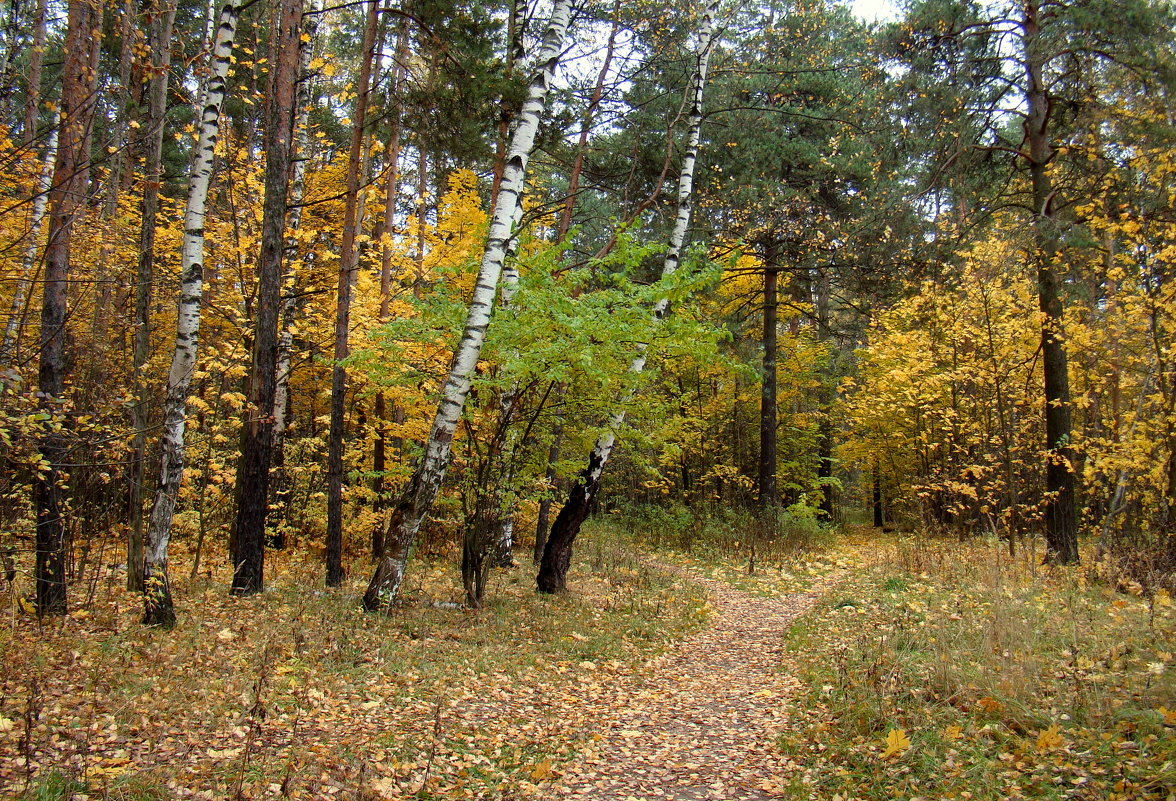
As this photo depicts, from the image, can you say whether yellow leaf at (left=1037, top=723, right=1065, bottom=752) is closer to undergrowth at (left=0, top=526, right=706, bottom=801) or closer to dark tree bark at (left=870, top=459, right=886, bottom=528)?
undergrowth at (left=0, top=526, right=706, bottom=801)

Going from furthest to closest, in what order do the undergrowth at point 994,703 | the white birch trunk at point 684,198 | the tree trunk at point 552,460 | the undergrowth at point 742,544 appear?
the undergrowth at point 742,544 < the white birch trunk at point 684,198 < the tree trunk at point 552,460 < the undergrowth at point 994,703

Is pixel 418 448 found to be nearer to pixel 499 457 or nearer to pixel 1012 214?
pixel 499 457

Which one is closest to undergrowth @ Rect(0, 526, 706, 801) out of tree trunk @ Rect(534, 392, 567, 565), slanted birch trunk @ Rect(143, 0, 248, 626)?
slanted birch trunk @ Rect(143, 0, 248, 626)

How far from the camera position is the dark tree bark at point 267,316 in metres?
7.48

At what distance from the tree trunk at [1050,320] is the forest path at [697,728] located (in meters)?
4.48

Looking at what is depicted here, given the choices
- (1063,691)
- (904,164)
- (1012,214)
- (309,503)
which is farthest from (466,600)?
(1012,214)

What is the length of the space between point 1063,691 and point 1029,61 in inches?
347

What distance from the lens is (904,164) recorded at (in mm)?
11570

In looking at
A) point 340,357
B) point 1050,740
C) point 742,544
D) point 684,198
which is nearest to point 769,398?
point 742,544

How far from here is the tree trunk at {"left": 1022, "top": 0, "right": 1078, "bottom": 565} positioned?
29.7 ft

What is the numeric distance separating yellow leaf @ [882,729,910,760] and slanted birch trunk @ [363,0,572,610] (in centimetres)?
491

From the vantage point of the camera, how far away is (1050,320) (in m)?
9.33

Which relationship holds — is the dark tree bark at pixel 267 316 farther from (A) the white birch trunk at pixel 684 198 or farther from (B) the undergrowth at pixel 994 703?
(B) the undergrowth at pixel 994 703

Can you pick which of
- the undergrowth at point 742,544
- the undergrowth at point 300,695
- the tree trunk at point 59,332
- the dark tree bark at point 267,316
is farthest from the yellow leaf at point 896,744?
the undergrowth at point 742,544
